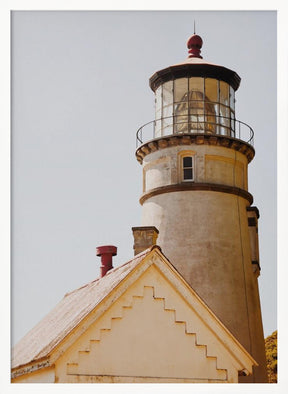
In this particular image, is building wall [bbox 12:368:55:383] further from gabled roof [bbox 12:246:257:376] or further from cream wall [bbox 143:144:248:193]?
cream wall [bbox 143:144:248:193]

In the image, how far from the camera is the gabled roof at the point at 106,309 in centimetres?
923

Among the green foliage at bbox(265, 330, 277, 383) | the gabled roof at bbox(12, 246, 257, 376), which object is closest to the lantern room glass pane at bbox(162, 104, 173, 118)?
the green foliage at bbox(265, 330, 277, 383)

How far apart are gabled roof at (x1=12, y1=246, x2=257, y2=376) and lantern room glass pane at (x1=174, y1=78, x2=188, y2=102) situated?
8174mm

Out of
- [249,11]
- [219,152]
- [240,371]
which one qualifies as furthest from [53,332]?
[219,152]

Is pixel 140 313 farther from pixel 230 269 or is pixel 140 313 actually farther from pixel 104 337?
pixel 230 269

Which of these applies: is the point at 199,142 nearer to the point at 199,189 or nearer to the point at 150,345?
the point at 199,189

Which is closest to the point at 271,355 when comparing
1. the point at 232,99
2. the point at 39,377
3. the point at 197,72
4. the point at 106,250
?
the point at 232,99

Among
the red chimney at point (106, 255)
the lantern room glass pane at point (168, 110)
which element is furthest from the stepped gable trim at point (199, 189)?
the red chimney at point (106, 255)

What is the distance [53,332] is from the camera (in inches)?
413

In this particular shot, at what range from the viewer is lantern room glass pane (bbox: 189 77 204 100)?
59.7 ft

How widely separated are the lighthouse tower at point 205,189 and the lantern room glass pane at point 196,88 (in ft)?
0.07

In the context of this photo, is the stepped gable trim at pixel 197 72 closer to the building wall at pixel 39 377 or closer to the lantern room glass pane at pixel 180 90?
the lantern room glass pane at pixel 180 90

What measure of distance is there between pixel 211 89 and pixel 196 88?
329mm
